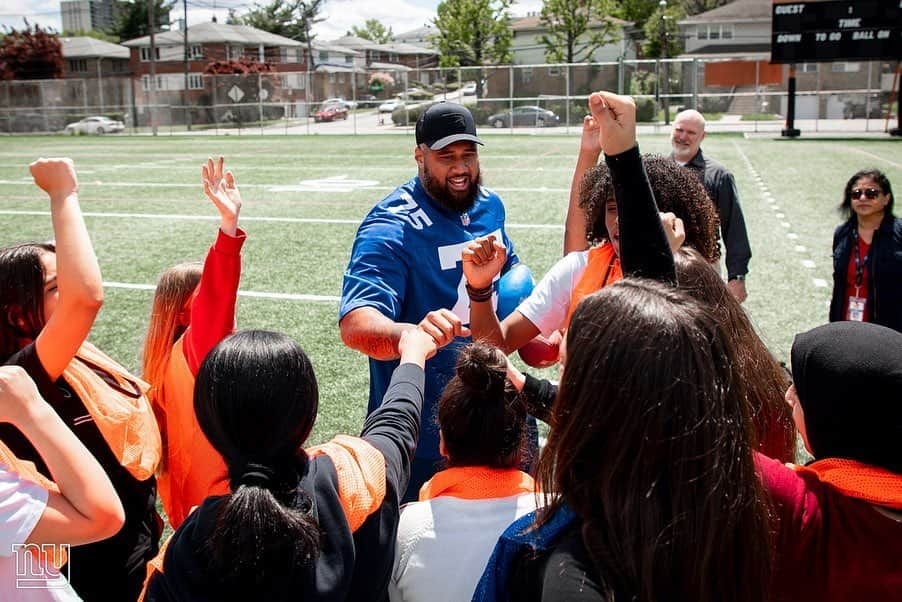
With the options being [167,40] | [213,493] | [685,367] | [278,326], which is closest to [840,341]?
[685,367]

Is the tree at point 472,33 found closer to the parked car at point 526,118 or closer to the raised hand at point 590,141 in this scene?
the parked car at point 526,118

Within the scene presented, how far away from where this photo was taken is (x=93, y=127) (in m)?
39.0

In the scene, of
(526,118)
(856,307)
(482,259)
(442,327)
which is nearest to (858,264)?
(856,307)

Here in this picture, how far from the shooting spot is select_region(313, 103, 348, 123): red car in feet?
125

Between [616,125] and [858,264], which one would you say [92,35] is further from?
[616,125]

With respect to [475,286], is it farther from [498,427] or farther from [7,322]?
[7,322]

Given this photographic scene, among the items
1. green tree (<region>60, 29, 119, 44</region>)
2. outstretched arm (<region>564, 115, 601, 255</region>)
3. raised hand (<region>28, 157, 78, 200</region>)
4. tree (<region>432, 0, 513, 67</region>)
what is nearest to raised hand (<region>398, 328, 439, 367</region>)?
raised hand (<region>28, 157, 78, 200</region>)

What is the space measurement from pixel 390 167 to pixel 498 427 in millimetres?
17422

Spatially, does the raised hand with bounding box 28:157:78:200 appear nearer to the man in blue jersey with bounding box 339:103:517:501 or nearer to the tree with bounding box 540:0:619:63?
the man in blue jersey with bounding box 339:103:517:501

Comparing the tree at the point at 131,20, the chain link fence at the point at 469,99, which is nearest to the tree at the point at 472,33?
the chain link fence at the point at 469,99

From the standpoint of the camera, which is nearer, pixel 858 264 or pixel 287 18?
pixel 858 264

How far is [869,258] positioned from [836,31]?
19460mm

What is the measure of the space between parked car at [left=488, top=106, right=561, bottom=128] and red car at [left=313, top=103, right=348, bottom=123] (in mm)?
9184

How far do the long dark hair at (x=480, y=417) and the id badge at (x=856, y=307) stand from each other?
3.89 metres
